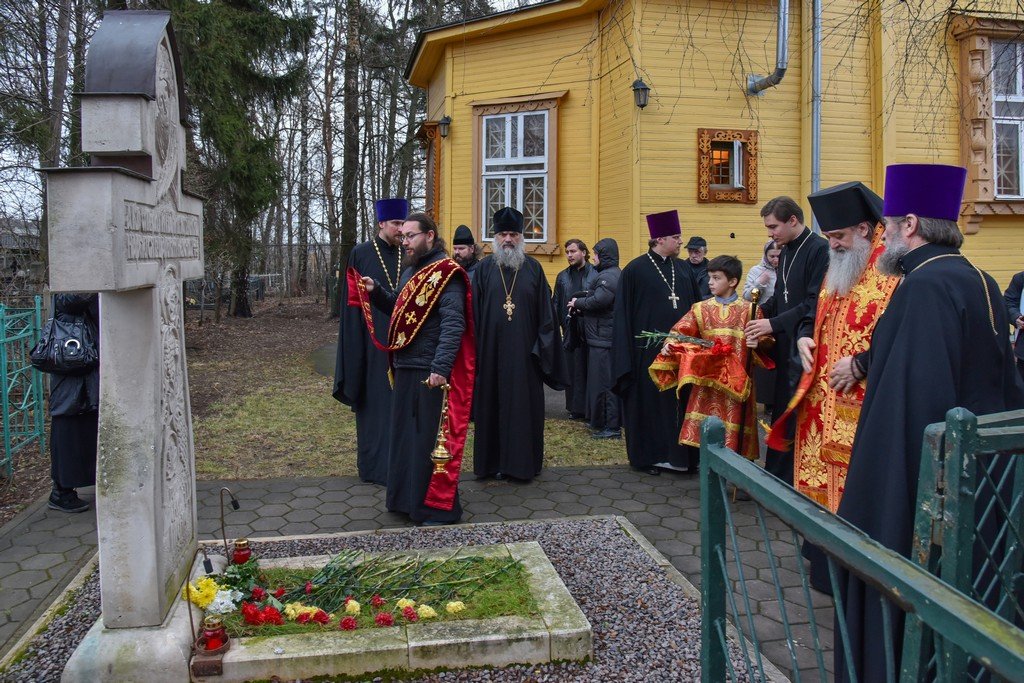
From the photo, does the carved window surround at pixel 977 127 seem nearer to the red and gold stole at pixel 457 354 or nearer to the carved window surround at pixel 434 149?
the carved window surround at pixel 434 149

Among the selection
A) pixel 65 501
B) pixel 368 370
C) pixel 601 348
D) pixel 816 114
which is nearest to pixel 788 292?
pixel 601 348

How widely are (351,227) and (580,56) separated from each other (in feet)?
38.3

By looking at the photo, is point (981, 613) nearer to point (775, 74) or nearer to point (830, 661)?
point (830, 661)

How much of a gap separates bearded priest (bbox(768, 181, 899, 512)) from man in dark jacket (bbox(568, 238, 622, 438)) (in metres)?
3.65

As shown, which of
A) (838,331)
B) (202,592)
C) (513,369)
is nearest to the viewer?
(202,592)

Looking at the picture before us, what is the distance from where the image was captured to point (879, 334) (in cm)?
310

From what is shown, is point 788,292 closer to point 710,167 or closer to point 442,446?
point 442,446

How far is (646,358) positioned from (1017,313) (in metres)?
4.39

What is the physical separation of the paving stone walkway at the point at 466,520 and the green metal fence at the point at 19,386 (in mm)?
982

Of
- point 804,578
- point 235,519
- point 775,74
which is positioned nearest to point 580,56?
point 775,74

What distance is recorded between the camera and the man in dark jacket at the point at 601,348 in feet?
27.1

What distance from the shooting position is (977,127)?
38.5 ft

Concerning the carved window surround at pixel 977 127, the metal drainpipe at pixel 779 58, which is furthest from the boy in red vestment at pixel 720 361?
the carved window surround at pixel 977 127

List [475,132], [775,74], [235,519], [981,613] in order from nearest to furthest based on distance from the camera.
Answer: [981,613]
[235,519]
[775,74]
[475,132]
